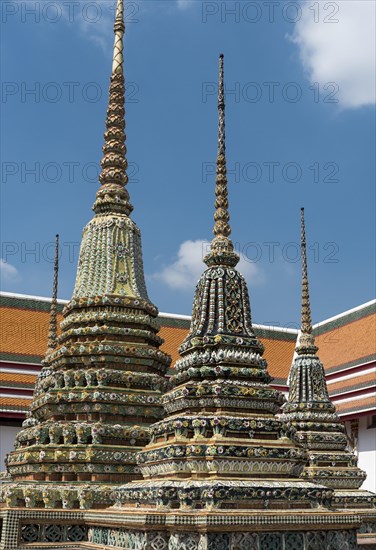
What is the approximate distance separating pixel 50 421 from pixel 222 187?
16.0 ft

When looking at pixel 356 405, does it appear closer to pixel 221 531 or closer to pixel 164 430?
pixel 164 430

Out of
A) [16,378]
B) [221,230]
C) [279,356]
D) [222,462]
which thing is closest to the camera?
[222,462]

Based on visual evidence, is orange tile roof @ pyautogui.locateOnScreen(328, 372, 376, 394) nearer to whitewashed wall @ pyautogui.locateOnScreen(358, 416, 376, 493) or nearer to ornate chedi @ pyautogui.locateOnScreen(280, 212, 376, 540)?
whitewashed wall @ pyautogui.locateOnScreen(358, 416, 376, 493)

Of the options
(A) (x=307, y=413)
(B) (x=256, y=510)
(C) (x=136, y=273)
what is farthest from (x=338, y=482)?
(B) (x=256, y=510)

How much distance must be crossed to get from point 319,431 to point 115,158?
6.79 m

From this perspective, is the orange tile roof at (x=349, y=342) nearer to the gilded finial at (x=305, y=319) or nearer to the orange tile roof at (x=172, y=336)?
the orange tile roof at (x=172, y=336)

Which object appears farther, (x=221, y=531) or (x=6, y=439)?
(x=6, y=439)

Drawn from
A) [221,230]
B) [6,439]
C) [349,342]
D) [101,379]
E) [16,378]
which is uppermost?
[349,342]

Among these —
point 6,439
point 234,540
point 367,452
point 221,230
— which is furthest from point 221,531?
point 367,452

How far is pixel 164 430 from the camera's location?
868 centimetres

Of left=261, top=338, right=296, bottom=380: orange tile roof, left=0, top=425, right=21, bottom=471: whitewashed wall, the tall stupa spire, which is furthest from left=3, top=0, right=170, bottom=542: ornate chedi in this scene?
left=261, top=338, right=296, bottom=380: orange tile roof

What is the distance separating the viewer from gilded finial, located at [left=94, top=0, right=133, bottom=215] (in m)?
13.4

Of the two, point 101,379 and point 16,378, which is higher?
point 16,378

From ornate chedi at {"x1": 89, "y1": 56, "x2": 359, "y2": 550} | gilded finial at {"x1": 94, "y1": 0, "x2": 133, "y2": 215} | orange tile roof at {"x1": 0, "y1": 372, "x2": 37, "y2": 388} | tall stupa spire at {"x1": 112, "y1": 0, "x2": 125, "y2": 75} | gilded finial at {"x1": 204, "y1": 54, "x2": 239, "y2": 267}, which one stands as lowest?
ornate chedi at {"x1": 89, "y1": 56, "x2": 359, "y2": 550}
